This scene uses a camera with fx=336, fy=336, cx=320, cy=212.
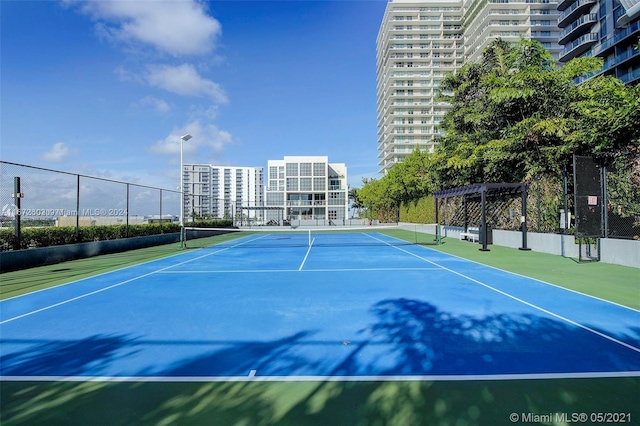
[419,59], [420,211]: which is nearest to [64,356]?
[420,211]

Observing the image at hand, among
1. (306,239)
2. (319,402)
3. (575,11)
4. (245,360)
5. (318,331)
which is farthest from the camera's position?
(575,11)

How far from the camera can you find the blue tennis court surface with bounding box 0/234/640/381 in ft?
13.9

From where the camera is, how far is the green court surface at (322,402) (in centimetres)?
325

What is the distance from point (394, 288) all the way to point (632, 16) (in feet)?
22.8

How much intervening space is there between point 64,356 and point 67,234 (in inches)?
556

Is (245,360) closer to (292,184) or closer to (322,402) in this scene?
(322,402)

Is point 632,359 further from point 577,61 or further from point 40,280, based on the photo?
point 577,61

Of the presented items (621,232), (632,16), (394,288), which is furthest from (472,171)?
(632,16)

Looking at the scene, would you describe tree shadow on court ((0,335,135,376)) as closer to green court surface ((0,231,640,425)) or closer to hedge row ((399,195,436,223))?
green court surface ((0,231,640,425))

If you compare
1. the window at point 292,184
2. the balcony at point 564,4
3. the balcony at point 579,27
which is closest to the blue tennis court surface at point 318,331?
the balcony at point 579,27

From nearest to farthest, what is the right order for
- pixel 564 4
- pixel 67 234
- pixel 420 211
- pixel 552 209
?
pixel 67 234 < pixel 552 209 < pixel 420 211 < pixel 564 4

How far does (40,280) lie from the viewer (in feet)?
34.9

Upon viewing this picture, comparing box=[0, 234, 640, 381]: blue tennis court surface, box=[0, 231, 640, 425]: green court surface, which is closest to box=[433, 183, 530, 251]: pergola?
box=[0, 234, 640, 381]: blue tennis court surface

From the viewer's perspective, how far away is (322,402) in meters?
3.48
